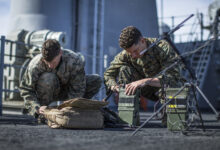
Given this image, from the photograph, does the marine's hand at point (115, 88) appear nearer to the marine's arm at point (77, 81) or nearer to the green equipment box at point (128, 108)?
the green equipment box at point (128, 108)

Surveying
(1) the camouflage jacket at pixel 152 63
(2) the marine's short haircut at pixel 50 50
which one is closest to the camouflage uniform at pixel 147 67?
(1) the camouflage jacket at pixel 152 63

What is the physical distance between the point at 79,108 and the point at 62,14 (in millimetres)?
5469

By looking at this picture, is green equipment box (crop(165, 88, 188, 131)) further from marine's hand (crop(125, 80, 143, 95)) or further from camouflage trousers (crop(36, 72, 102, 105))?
camouflage trousers (crop(36, 72, 102, 105))

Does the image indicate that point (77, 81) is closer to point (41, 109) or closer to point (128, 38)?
point (41, 109)

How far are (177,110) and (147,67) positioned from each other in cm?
89

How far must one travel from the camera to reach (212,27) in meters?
9.96

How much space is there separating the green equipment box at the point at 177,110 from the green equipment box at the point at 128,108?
0.36 meters

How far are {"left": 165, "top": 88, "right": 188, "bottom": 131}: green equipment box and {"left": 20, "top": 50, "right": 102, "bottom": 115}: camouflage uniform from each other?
1.23 meters

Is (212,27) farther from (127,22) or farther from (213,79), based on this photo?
(127,22)

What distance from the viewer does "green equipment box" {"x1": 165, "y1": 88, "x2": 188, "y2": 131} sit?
2.69 metres

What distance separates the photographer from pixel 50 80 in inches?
136

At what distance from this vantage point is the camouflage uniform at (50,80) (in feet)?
11.1

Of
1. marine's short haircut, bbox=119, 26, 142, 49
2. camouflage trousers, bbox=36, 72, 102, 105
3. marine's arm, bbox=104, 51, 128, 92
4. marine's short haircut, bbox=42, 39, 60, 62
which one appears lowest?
camouflage trousers, bbox=36, 72, 102, 105

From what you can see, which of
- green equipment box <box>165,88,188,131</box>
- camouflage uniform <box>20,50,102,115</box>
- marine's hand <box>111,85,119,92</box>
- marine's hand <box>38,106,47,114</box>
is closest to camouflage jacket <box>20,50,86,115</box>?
camouflage uniform <box>20,50,102,115</box>
